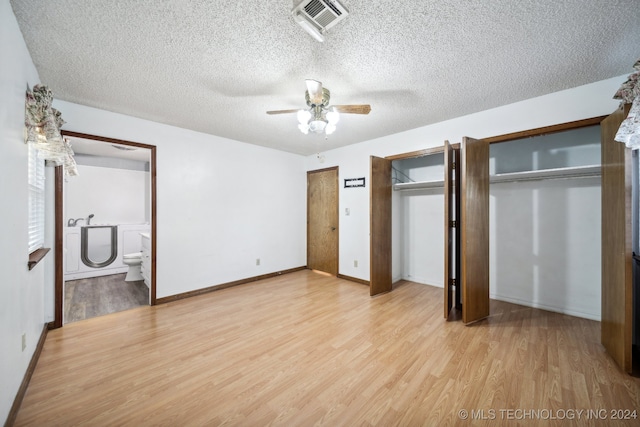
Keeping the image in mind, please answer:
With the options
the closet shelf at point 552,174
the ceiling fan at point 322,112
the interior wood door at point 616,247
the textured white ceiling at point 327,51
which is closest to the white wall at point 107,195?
the textured white ceiling at point 327,51

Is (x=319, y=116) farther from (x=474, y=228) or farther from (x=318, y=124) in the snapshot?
(x=474, y=228)

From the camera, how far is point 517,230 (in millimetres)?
3139

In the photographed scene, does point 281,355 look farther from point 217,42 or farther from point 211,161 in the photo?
point 211,161

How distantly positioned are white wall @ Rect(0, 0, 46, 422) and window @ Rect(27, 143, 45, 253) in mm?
383

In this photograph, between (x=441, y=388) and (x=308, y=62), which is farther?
(x=308, y=62)

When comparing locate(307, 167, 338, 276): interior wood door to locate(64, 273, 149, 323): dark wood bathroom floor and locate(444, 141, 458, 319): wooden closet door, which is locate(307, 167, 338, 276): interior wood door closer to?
locate(444, 141, 458, 319): wooden closet door

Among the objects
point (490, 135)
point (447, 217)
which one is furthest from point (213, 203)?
point (490, 135)

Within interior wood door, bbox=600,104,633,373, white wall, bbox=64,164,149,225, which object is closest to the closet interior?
interior wood door, bbox=600,104,633,373

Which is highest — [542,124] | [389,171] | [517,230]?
[542,124]

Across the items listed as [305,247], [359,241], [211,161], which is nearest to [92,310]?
[211,161]

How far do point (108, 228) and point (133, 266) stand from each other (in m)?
1.10

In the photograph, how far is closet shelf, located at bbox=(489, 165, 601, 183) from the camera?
2.42 metres

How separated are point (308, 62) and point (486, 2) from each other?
47.0 inches

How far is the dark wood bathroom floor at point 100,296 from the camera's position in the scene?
116 inches
